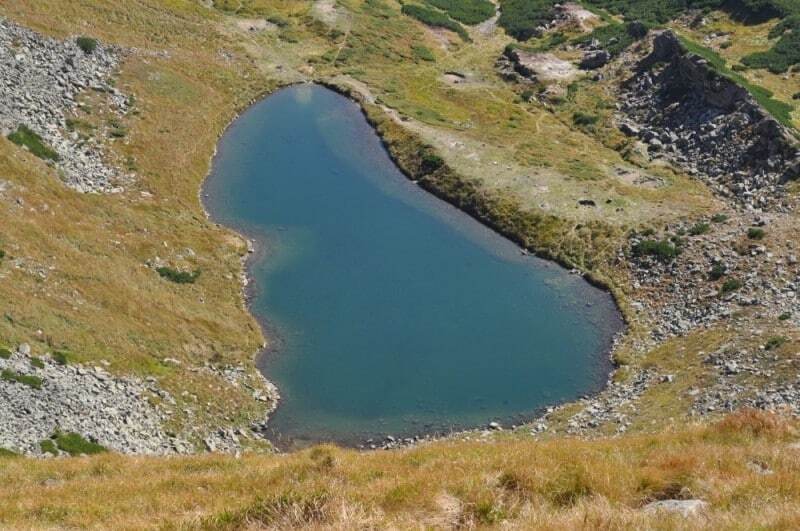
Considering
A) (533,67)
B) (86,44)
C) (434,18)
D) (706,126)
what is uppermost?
(706,126)

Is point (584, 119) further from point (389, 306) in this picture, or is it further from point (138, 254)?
point (138, 254)

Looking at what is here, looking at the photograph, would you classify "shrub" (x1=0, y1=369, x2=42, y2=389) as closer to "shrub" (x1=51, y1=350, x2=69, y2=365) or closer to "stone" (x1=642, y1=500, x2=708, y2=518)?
"shrub" (x1=51, y1=350, x2=69, y2=365)

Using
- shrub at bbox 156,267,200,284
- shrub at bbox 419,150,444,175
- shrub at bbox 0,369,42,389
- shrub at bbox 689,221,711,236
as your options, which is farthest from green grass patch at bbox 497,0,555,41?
shrub at bbox 0,369,42,389

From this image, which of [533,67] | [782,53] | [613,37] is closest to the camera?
[782,53]

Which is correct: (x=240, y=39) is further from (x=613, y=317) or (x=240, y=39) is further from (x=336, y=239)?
(x=613, y=317)

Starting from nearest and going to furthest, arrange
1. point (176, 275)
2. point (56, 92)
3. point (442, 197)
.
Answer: point (176, 275) → point (56, 92) → point (442, 197)

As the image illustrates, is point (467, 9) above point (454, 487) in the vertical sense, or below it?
above

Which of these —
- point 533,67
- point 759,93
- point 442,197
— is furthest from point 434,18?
point 442,197
